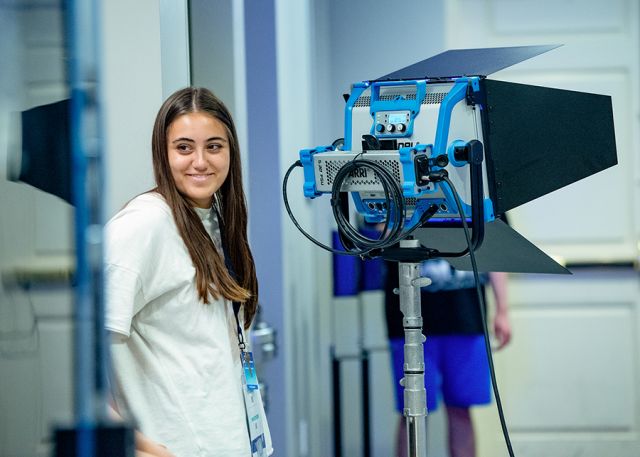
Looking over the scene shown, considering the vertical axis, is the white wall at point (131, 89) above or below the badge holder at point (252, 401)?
above

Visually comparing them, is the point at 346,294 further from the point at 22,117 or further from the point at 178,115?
the point at 22,117

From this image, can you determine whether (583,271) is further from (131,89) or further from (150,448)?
(150,448)

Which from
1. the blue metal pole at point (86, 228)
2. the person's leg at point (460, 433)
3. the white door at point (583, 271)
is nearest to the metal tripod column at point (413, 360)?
the blue metal pole at point (86, 228)

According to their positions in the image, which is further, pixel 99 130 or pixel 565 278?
pixel 565 278

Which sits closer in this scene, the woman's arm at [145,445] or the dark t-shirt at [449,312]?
the woman's arm at [145,445]

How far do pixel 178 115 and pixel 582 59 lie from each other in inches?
97.2

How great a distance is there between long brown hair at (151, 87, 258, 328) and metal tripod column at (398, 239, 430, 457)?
0.27 m

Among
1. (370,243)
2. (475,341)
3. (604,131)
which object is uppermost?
(604,131)

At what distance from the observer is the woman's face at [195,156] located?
58.6 inches

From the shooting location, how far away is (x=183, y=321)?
1396 mm

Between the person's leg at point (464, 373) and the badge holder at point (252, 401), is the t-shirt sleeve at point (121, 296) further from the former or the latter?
the person's leg at point (464, 373)

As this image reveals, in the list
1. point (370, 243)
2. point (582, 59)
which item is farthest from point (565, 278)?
point (370, 243)

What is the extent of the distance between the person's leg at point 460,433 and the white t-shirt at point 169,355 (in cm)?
193

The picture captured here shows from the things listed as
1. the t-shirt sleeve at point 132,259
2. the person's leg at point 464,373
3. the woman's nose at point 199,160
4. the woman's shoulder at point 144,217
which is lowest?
the person's leg at point 464,373
